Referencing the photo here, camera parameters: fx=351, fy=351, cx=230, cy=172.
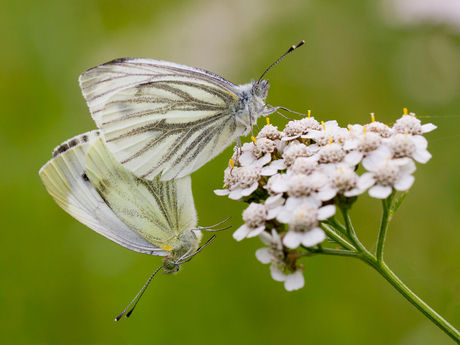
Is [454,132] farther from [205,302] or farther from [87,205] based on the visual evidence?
[87,205]

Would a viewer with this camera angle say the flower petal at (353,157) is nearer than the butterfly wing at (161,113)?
Yes

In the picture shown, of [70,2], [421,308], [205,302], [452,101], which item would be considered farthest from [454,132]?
[70,2]

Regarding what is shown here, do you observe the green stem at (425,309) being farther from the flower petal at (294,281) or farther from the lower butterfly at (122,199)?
the lower butterfly at (122,199)

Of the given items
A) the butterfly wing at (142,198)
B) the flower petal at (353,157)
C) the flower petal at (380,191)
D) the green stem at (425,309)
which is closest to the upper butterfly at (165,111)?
the butterfly wing at (142,198)

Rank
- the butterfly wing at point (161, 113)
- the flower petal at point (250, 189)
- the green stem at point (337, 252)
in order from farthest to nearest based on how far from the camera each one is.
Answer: the butterfly wing at point (161, 113) < the flower petal at point (250, 189) < the green stem at point (337, 252)

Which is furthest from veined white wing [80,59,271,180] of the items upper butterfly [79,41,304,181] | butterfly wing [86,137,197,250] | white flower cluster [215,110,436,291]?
white flower cluster [215,110,436,291]

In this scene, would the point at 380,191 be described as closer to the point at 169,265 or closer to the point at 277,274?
the point at 277,274

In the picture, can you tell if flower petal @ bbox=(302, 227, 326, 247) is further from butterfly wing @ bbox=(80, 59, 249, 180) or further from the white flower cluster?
butterfly wing @ bbox=(80, 59, 249, 180)
